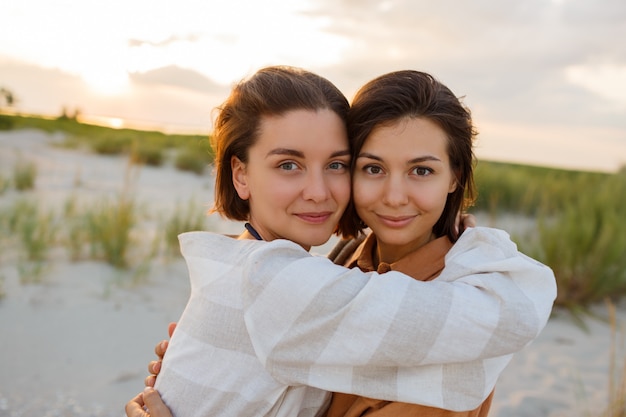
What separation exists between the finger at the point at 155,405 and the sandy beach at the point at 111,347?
8.59 feet

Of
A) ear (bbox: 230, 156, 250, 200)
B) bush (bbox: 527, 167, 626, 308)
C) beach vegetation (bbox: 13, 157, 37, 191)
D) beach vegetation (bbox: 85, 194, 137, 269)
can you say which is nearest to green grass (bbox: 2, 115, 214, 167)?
beach vegetation (bbox: 13, 157, 37, 191)

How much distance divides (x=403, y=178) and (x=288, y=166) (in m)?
0.38

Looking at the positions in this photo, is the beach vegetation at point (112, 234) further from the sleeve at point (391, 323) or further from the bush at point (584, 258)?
the sleeve at point (391, 323)

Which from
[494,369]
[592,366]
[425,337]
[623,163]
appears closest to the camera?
[425,337]

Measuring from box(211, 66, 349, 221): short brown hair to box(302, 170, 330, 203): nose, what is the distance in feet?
0.72

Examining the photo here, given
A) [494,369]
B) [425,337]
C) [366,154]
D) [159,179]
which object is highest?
[366,154]

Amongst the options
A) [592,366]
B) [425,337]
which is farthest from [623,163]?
[425,337]

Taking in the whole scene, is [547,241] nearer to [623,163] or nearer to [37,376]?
[37,376]

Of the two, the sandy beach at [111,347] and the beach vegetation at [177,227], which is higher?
the beach vegetation at [177,227]

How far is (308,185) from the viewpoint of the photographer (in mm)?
2008

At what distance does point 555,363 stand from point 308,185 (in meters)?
4.16

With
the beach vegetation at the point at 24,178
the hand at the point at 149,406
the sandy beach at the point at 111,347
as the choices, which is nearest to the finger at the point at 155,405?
the hand at the point at 149,406

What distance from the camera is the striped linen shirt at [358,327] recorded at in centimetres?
150

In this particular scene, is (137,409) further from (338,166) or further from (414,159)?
(414,159)
